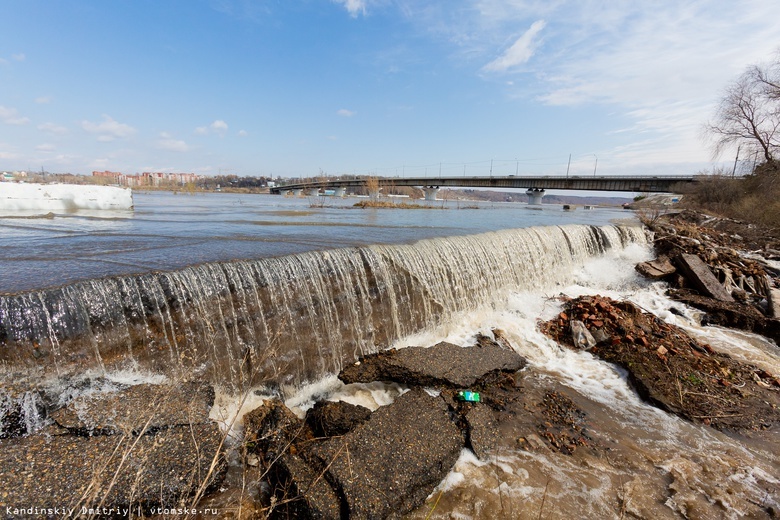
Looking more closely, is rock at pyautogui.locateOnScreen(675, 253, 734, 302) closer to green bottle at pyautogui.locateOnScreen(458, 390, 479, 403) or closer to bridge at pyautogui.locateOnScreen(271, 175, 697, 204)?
green bottle at pyautogui.locateOnScreen(458, 390, 479, 403)

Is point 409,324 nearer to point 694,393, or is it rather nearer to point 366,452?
point 366,452

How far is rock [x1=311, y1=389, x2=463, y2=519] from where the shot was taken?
3.01m

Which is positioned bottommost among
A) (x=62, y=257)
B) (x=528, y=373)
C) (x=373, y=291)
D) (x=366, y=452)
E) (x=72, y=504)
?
(x=528, y=373)

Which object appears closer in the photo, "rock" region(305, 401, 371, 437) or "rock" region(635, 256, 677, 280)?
"rock" region(305, 401, 371, 437)

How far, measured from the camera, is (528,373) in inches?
228

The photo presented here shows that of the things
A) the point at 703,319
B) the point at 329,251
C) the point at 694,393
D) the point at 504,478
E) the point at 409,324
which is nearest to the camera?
the point at 504,478

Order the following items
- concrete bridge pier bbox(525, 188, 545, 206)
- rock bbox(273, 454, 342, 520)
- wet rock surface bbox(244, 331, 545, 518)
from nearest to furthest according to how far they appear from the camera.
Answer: rock bbox(273, 454, 342, 520)
wet rock surface bbox(244, 331, 545, 518)
concrete bridge pier bbox(525, 188, 545, 206)

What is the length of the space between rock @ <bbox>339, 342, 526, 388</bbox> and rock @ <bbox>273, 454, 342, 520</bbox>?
2.12m

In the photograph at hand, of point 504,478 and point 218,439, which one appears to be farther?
point 504,478

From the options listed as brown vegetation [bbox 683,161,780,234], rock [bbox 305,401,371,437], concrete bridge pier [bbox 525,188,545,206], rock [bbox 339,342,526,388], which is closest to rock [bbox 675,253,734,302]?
rock [bbox 339,342,526,388]

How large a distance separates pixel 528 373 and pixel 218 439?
4.76 m

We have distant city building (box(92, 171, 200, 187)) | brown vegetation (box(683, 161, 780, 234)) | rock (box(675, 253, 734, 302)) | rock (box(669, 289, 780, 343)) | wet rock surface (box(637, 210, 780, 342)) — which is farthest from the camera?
distant city building (box(92, 171, 200, 187))

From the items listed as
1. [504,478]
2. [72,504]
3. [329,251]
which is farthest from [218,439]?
[329,251]

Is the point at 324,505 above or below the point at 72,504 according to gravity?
below
